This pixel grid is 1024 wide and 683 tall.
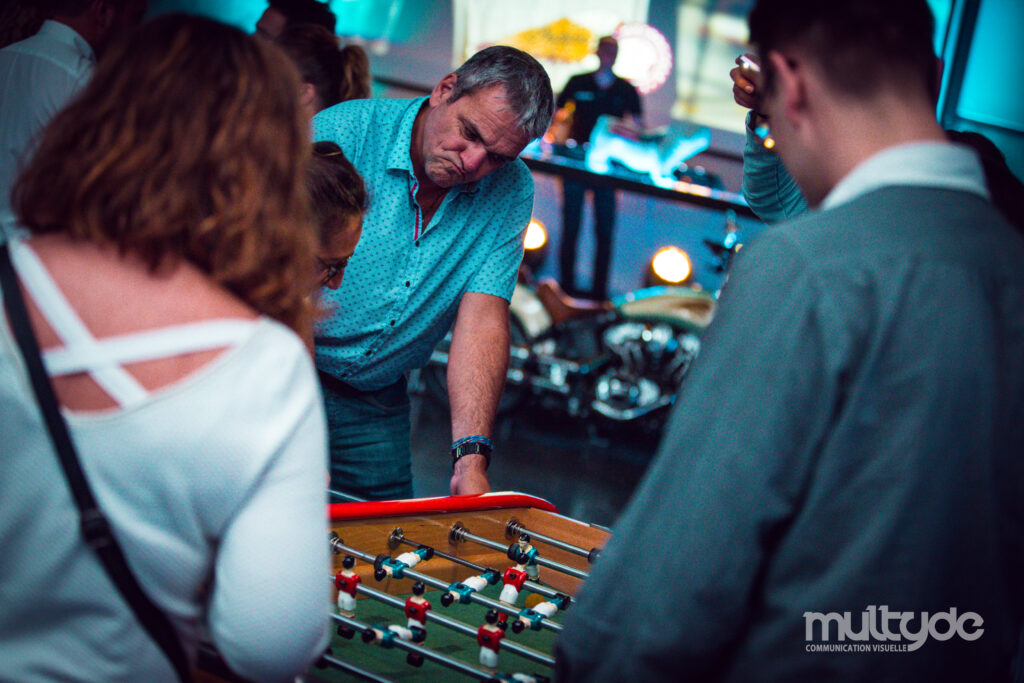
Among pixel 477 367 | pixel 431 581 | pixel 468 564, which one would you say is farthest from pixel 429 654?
pixel 477 367

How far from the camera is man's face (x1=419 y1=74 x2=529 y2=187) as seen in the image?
2.18m

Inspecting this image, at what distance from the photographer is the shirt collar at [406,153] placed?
7.57 feet

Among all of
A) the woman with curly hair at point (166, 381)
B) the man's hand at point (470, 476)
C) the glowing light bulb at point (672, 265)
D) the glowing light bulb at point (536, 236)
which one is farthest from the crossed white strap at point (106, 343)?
the glowing light bulb at point (536, 236)

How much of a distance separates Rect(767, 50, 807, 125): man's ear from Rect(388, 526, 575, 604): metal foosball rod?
3.20 ft

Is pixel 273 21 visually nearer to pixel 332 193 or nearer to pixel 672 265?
pixel 332 193

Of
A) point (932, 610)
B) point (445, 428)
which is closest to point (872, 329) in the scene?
point (932, 610)

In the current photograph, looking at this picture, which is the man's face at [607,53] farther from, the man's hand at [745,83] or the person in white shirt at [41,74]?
the man's hand at [745,83]

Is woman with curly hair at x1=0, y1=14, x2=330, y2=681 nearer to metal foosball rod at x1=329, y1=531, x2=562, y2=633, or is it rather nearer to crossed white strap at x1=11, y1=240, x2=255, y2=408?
crossed white strap at x1=11, y1=240, x2=255, y2=408

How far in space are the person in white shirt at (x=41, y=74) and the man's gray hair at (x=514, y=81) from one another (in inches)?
32.3

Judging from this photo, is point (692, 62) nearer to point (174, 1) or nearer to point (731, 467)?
point (174, 1)

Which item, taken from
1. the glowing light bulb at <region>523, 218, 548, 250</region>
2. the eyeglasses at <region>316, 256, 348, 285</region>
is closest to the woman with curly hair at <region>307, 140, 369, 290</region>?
the eyeglasses at <region>316, 256, 348, 285</region>

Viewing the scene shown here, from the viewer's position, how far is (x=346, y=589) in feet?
5.17

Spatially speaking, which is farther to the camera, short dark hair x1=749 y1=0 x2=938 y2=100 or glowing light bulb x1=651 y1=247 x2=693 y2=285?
glowing light bulb x1=651 y1=247 x2=693 y2=285

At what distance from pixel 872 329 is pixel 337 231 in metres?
1.14
